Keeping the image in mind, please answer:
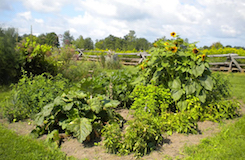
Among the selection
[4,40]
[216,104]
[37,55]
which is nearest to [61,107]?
[216,104]

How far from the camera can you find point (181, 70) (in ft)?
13.2

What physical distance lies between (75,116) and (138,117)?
1.04 m

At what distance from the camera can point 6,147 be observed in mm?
3129

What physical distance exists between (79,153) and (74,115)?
2.02 feet

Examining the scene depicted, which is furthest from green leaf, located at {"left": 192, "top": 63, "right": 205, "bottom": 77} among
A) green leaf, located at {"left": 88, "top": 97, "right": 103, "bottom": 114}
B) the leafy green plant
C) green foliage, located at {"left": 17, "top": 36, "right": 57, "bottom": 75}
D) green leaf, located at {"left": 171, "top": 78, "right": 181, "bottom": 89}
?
green foliage, located at {"left": 17, "top": 36, "right": 57, "bottom": 75}

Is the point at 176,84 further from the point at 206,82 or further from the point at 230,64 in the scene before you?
the point at 230,64

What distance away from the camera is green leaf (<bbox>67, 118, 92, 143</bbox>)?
298 cm

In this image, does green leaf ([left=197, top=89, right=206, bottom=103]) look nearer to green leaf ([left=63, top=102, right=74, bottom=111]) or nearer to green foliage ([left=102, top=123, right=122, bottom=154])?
A: green foliage ([left=102, top=123, right=122, bottom=154])

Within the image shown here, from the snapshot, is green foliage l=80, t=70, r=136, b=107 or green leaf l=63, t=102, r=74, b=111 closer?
green leaf l=63, t=102, r=74, b=111

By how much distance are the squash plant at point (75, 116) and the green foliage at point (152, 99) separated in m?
0.53

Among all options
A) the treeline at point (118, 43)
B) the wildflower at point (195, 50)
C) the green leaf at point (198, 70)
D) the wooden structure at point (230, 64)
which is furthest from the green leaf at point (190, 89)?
the treeline at point (118, 43)

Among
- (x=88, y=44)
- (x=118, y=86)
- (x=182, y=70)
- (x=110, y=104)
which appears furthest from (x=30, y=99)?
(x=88, y=44)

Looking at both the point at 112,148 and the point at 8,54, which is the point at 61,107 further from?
the point at 8,54

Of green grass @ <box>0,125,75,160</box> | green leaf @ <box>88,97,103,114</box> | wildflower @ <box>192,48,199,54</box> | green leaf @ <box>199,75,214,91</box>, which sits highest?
wildflower @ <box>192,48,199,54</box>
